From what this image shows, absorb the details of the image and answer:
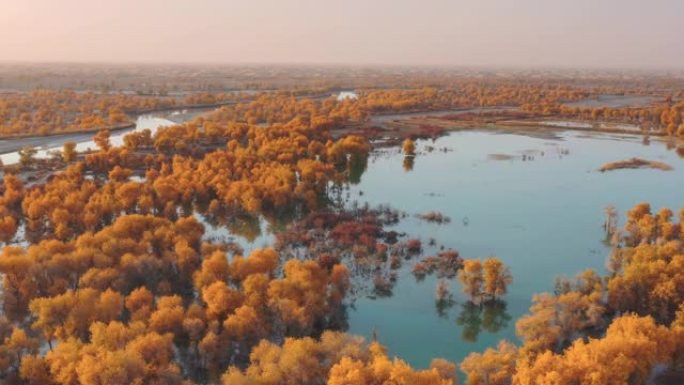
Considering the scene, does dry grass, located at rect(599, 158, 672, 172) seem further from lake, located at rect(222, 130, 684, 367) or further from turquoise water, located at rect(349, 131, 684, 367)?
lake, located at rect(222, 130, 684, 367)

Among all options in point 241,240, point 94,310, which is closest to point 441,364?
point 94,310

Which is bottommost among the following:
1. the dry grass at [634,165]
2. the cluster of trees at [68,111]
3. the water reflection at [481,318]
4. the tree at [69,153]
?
the water reflection at [481,318]

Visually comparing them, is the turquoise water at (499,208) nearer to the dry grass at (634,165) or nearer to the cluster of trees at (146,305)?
the dry grass at (634,165)

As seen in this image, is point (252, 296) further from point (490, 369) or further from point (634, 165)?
point (634, 165)

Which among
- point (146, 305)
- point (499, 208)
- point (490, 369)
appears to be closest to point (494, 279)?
point (490, 369)

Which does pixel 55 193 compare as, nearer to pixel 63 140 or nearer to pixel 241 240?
pixel 241 240

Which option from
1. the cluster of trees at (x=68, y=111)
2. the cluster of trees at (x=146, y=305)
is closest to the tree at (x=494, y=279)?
the cluster of trees at (x=146, y=305)
